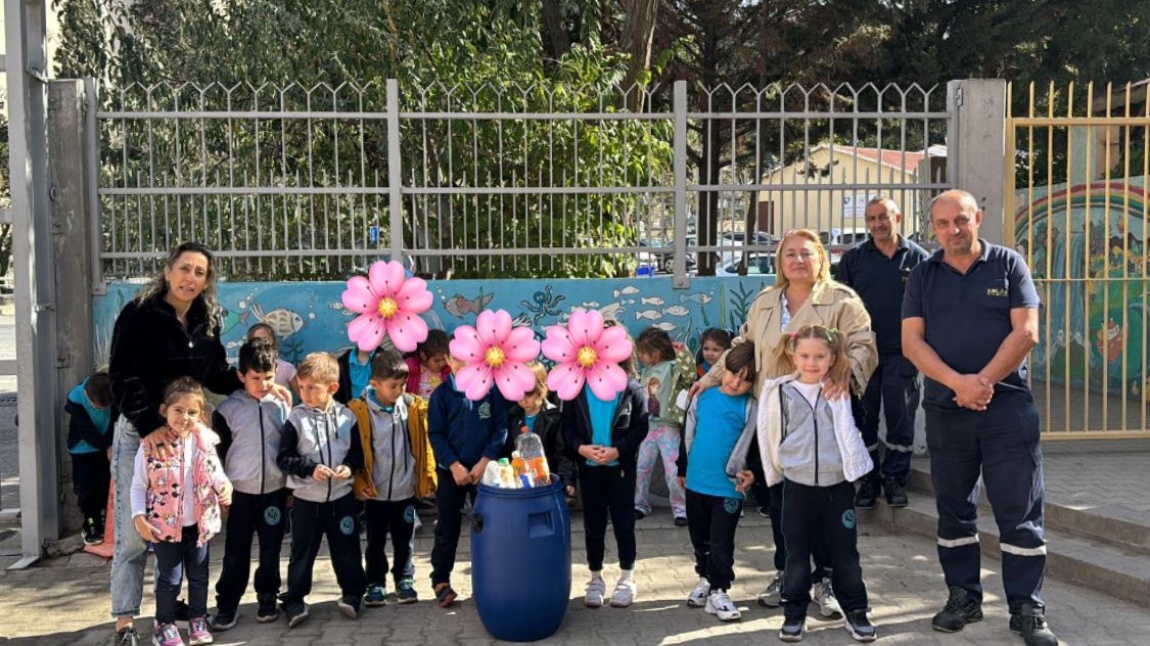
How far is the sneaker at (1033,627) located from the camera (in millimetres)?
4523

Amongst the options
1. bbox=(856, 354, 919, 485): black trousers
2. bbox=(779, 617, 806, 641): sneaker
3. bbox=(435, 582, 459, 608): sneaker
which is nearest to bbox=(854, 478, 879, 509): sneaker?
bbox=(856, 354, 919, 485): black trousers

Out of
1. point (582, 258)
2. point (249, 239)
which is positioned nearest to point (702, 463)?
point (582, 258)

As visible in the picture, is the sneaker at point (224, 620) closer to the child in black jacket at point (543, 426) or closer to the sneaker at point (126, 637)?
the sneaker at point (126, 637)

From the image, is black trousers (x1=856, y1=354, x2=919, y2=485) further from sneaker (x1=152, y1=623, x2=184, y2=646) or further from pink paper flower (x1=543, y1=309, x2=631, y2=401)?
sneaker (x1=152, y1=623, x2=184, y2=646)

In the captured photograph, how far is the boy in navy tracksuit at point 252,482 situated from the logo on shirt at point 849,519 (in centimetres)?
263

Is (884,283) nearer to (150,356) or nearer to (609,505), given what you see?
(609,505)

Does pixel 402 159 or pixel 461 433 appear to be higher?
pixel 402 159

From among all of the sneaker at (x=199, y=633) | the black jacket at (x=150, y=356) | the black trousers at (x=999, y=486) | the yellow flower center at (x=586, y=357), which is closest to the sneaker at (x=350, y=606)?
the sneaker at (x=199, y=633)

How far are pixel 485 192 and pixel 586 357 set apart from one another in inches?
97.2

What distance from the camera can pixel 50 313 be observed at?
20.9 ft

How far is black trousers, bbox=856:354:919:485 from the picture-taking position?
20.6 ft

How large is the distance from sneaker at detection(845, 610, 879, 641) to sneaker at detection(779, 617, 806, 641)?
21 centimetres

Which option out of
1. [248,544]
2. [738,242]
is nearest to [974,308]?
[738,242]

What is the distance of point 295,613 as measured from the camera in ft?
16.5
